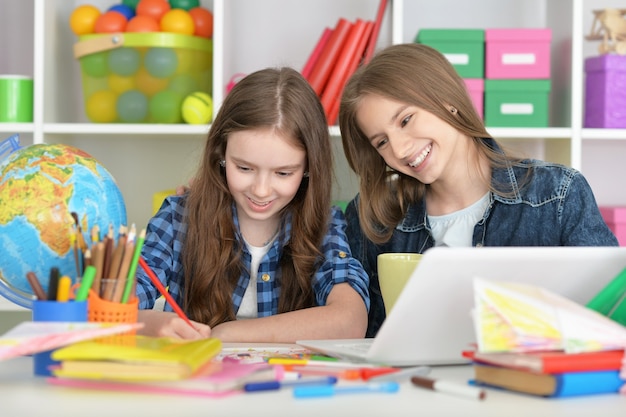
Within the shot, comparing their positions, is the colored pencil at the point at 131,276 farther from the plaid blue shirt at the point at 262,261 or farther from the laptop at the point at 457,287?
the plaid blue shirt at the point at 262,261

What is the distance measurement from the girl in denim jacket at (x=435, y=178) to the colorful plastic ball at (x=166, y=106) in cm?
76

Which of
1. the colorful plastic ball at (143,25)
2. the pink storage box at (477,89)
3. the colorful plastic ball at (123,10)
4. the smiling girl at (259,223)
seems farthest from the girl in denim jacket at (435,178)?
the colorful plastic ball at (123,10)

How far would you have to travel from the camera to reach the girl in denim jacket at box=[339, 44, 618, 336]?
5.30 ft

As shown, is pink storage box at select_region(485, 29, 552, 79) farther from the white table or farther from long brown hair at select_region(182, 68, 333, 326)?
the white table

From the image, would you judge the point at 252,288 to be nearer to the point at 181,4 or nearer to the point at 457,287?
the point at 457,287

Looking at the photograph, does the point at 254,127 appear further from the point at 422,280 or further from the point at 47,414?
the point at 47,414

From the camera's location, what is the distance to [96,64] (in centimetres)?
237

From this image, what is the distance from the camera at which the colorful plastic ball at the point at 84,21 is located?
7.86 ft

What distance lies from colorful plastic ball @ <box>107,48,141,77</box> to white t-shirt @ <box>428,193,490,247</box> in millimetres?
1062

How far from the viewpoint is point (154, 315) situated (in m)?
1.17

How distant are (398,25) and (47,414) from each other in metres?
1.82

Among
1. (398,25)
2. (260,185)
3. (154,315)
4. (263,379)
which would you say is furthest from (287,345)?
(398,25)

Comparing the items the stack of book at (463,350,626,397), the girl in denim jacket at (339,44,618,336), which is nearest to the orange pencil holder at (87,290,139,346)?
the stack of book at (463,350,626,397)

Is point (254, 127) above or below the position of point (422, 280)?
above
